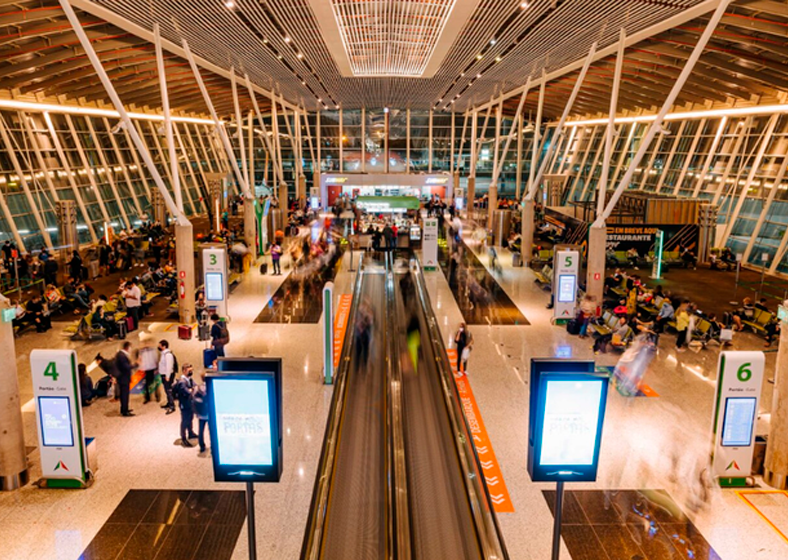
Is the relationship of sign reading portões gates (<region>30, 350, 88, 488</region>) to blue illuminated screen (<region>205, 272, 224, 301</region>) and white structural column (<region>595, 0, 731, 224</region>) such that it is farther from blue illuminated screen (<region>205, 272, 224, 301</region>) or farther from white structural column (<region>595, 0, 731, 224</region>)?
white structural column (<region>595, 0, 731, 224</region>)

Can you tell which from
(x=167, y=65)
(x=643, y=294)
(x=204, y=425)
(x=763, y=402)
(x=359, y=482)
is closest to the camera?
(x=359, y=482)

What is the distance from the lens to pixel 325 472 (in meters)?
9.38

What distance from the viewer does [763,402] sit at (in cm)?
1315

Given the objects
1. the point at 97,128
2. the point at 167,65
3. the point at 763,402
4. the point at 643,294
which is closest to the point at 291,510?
the point at 763,402

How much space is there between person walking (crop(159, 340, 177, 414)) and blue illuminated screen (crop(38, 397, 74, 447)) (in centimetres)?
305

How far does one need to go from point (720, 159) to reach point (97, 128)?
1319 inches

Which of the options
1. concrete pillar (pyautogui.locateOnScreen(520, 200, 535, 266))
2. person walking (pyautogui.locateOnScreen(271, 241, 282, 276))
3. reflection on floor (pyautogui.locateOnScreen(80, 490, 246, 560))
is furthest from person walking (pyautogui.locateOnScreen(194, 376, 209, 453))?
concrete pillar (pyautogui.locateOnScreen(520, 200, 535, 266))

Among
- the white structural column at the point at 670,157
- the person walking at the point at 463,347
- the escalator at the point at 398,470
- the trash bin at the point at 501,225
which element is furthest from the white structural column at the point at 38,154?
the white structural column at the point at 670,157

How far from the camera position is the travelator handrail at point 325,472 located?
7773 millimetres

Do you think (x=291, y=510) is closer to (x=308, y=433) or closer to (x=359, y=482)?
(x=359, y=482)

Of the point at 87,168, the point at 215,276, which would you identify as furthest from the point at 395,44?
the point at 87,168

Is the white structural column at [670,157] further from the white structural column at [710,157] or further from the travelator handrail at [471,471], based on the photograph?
the travelator handrail at [471,471]

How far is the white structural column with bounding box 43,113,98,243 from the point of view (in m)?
32.8

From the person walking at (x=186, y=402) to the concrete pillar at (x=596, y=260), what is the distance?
41.7 ft
